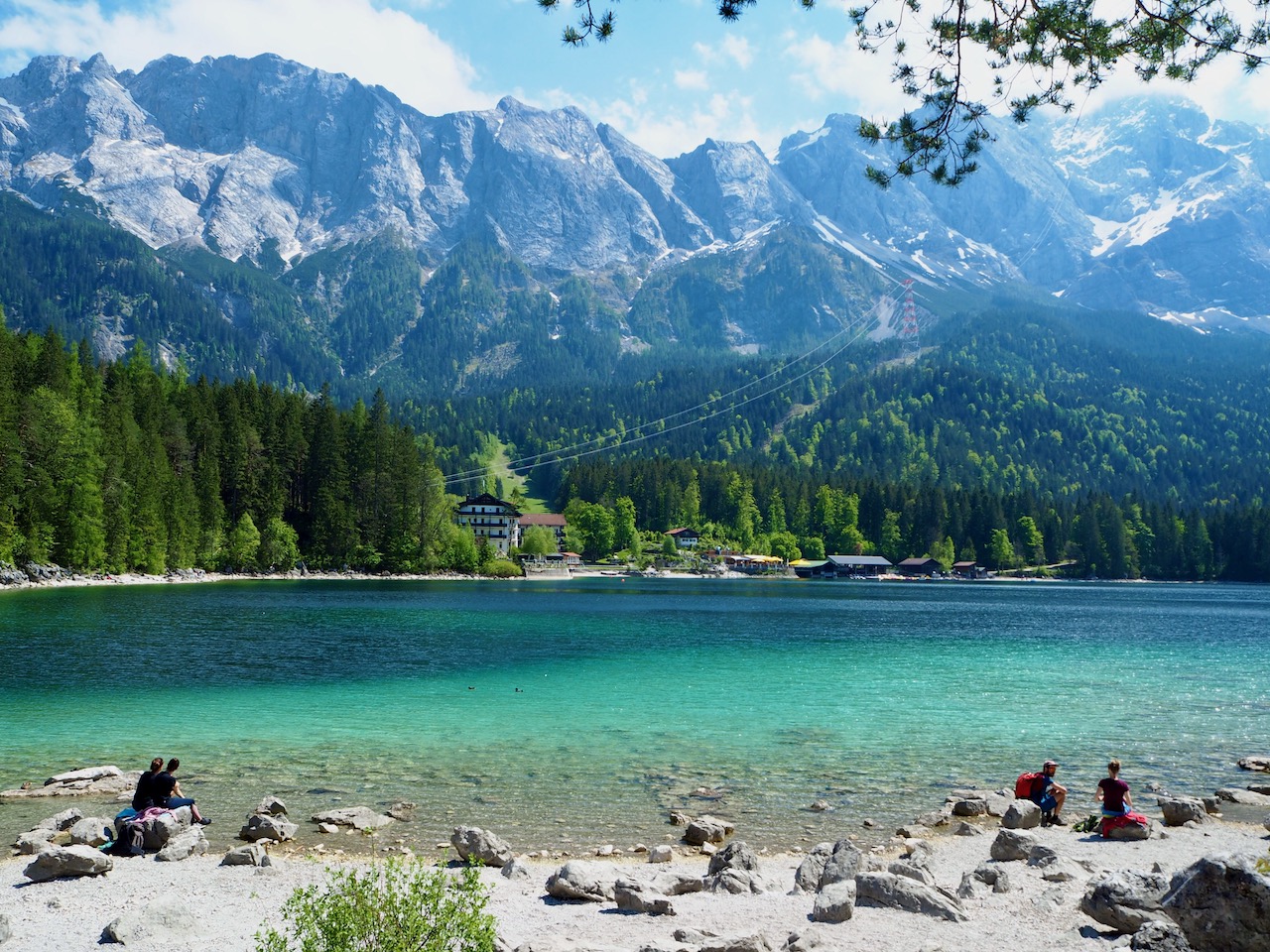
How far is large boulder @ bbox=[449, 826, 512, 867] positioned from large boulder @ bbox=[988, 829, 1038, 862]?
920 centimetres

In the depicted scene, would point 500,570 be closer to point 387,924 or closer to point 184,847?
point 184,847

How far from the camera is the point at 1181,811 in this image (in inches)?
840

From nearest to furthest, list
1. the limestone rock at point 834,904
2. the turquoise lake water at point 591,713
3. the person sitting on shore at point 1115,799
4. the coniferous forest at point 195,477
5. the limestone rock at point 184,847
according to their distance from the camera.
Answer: the limestone rock at point 834,904 → the limestone rock at point 184,847 → the person sitting on shore at point 1115,799 → the turquoise lake water at point 591,713 → the coniferous forest at point 195,477

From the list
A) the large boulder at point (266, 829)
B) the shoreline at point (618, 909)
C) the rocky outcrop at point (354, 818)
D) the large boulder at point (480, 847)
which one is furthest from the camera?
the rocky outcrop at point (354, 818)

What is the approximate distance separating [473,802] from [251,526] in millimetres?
112490

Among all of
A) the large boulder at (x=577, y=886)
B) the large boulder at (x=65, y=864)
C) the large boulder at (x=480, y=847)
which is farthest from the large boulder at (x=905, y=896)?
the large boulder at (x=65, y=864)

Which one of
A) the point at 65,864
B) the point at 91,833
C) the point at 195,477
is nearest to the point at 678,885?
the point at 65,864

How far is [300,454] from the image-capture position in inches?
5374

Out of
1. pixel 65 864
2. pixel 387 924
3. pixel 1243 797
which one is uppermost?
pixel 387 924

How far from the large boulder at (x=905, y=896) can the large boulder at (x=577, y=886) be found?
13.3 feet

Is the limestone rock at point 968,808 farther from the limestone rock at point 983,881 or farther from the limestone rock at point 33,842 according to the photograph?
the limestone rock at point 33,842

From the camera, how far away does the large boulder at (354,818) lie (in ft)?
64.5

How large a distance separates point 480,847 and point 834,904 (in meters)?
6.85

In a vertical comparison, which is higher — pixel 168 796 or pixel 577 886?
pixel 168 796
